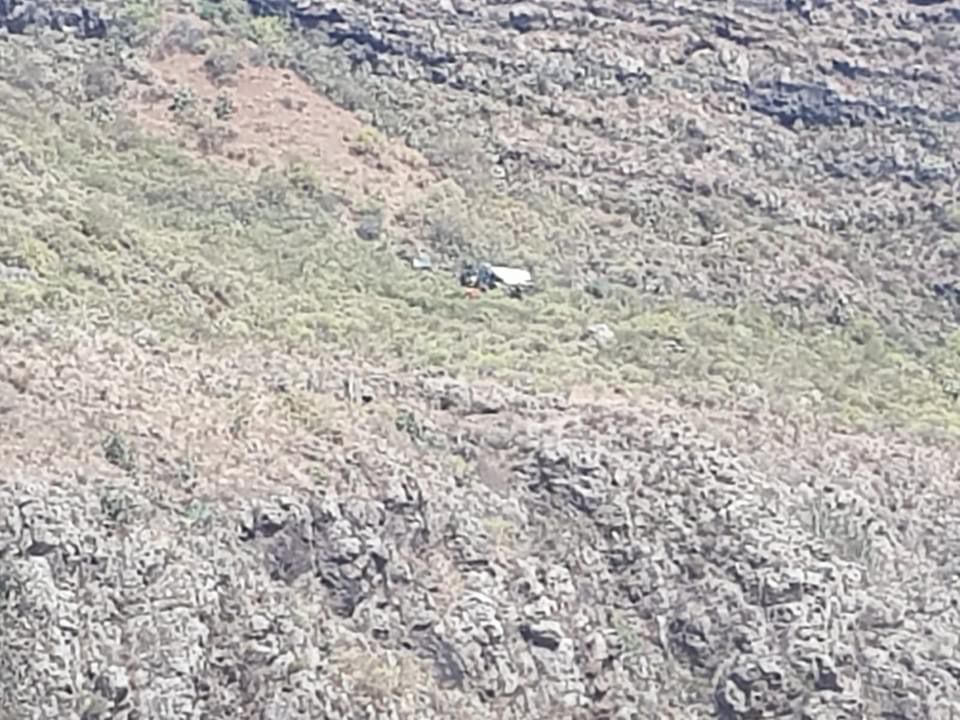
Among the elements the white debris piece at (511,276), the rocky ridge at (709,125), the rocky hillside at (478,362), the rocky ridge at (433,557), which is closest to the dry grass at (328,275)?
the rocky hillside at (478,362)

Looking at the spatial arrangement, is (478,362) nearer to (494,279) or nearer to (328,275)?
(328,275)

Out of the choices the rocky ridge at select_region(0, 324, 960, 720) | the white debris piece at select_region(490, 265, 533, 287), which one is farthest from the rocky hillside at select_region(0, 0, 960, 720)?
the white debris piece at select_region(490, 265, 533, 287)

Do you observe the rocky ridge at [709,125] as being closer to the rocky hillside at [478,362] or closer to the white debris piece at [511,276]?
the rocky hillside at [478,362]

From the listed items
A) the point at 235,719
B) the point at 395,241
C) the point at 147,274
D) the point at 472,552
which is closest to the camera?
the point at 235,719

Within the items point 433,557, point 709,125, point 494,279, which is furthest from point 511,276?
point 433,557

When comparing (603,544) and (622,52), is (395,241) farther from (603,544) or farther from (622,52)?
(603,544)

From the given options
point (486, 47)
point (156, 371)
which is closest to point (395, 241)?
point (486, 47)

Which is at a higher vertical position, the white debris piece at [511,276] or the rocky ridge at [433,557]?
the rocky ridge at [433,557]
